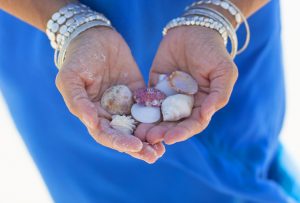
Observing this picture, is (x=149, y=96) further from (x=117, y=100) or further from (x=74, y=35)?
(x=74, y=35)

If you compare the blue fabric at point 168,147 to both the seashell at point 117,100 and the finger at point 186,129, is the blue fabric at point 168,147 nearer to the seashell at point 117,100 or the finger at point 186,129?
the seashell at point 117,100

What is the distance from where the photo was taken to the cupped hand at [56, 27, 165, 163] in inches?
33.0

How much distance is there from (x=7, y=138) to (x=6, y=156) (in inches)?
2.7

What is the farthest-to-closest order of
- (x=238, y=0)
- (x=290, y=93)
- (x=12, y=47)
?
1. (x=290, y=93)
2. (x=12, y=47)
3. (x=238, y=0)

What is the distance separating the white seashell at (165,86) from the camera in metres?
1.04

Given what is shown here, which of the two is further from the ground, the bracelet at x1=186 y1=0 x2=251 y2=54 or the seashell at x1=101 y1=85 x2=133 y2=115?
the bracelet at x1=186 y1=0 x2=251 y2=54

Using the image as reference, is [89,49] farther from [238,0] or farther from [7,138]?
[7,138]

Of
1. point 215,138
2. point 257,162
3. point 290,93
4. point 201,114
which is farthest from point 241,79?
point 290,93

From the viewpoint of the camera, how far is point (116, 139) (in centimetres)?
83

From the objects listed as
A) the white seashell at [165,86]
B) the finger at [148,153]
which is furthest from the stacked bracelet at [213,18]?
the finger at [148,153]

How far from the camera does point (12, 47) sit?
1.24 m

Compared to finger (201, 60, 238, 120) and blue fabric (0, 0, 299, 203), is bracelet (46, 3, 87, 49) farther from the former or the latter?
finger (201, 60, 238, 120)

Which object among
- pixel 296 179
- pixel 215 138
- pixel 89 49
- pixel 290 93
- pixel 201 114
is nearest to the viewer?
pixel 201 114

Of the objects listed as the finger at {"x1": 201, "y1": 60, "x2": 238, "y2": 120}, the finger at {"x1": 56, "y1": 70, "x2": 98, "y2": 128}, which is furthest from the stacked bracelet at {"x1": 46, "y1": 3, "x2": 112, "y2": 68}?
the finger at {"x1": 201, "y1": 60, "x2": 238, "y2": 120}
